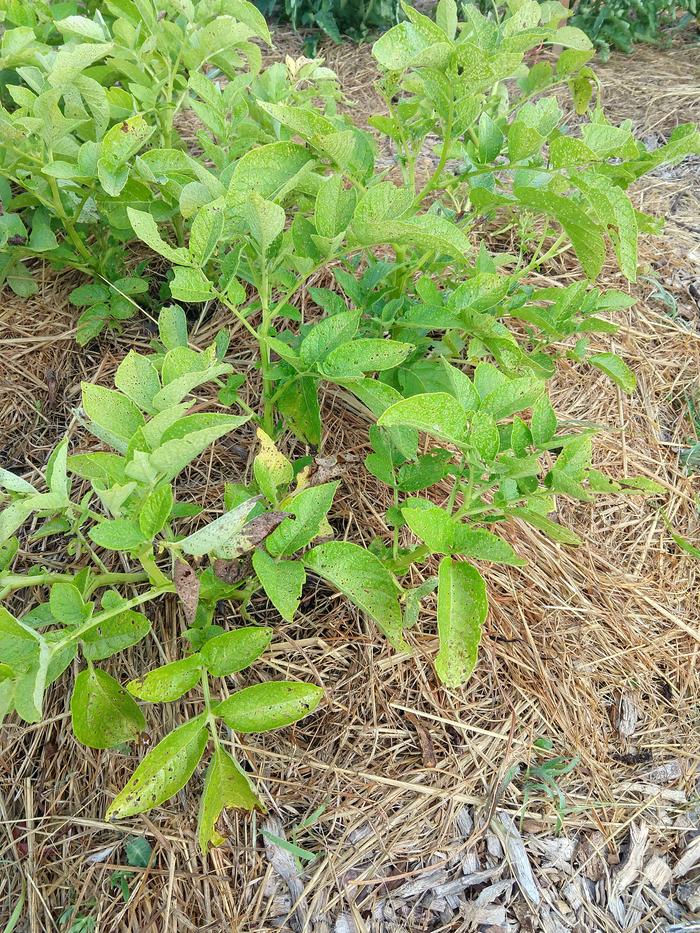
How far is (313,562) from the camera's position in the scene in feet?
2.74

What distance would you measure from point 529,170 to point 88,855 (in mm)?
1189

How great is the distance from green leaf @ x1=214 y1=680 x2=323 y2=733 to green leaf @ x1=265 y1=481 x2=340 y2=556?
16 centimetres

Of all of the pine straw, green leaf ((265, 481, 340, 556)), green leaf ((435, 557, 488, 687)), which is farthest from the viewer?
the pine straw

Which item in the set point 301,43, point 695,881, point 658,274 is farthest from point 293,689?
point 301,43

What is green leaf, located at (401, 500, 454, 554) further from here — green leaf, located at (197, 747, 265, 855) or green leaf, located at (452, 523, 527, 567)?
green leaf, located at (197, 747, 265, 855)

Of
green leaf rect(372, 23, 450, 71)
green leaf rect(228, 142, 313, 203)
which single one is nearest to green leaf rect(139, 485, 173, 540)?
green leaf rect(228, 142, 313, 203)

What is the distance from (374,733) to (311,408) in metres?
0.49

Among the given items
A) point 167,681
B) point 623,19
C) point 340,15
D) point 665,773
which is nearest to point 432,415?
point 167,681

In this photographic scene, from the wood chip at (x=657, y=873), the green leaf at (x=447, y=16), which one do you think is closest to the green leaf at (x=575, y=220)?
the green leaf at (x=447, y=16)

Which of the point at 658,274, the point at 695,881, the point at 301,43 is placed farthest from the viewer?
the point at 301,43

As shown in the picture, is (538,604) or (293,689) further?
(538,604)

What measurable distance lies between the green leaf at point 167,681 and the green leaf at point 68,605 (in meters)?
0.10

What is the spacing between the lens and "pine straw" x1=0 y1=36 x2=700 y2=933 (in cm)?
94

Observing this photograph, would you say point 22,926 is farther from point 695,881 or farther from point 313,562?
point 695,881
